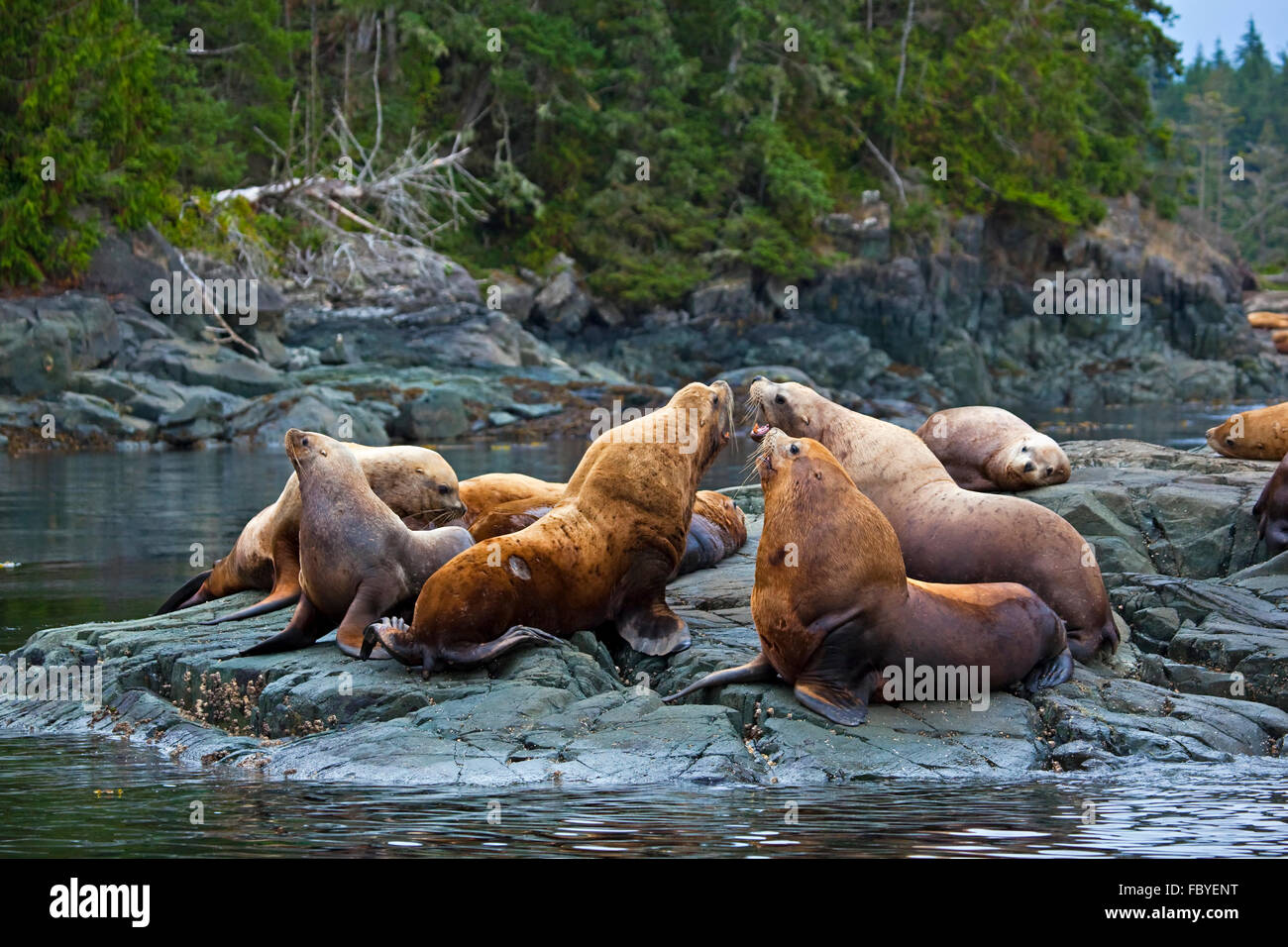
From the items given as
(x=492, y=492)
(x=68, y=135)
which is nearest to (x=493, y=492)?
(x=492, y=492)

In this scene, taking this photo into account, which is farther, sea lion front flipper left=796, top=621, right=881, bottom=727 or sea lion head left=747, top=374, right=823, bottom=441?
sea lion head left=747, top=374, right=823, bottom=441

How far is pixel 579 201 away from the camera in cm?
4925

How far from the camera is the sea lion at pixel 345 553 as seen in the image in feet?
28.5

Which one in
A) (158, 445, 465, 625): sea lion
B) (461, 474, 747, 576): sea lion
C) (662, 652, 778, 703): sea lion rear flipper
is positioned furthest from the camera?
(158, 445, 465, 625): sea lion

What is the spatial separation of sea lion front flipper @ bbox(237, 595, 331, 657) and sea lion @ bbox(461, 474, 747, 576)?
4.27ft

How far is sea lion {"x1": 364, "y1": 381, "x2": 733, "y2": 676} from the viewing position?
7930 millimetres

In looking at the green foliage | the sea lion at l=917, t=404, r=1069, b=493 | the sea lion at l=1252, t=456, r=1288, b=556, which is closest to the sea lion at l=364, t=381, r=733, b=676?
the sea lion at l=917, t=404, r=1069, b=493

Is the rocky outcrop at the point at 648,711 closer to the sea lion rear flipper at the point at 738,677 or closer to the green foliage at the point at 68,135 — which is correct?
the sea lion rear flipper at the point at 738,677

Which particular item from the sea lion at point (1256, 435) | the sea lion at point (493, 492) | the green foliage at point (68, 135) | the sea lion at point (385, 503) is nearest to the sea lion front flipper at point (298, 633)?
the sea lion at point (385, 503)

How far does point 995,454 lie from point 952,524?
2.24 meters

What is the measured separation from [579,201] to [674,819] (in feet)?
145

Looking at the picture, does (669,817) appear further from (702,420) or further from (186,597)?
(186,597)

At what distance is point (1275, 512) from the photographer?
398 inches

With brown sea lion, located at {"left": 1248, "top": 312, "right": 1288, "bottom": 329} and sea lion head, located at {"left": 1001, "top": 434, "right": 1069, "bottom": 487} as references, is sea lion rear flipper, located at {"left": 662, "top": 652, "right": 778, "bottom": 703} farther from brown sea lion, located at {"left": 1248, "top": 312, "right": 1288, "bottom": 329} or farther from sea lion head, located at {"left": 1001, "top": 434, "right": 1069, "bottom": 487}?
brown sea lion, located at {"left": 1248, "top": 312, "right": 1288, "bottom": 329}
